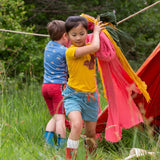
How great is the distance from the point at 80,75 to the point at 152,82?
3.28 ft

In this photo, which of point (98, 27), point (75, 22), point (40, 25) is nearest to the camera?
point (75, 22)

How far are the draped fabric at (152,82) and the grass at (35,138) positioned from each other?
9.5 inches

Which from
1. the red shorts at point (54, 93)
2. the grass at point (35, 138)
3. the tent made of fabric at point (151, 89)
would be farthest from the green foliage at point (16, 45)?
the tent made of fabric at point (151, 89)

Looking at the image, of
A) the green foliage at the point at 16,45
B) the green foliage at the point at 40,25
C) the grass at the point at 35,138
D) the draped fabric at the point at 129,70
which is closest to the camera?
the grass at the point at 35,138

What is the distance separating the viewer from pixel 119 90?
3.40 metres

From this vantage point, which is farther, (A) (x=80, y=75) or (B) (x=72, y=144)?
(A) (x=80, y=75)

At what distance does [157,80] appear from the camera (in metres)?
3.69

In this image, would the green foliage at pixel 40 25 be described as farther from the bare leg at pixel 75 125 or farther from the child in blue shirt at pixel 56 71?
the bare leg at pixel 75 125

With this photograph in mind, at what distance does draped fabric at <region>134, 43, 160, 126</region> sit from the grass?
24 cm

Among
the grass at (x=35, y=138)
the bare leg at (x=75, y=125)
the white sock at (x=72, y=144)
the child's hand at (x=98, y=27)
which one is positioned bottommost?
the grass at (x=35, y=138)

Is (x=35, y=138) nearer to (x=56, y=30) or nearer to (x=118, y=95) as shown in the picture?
(x=118, y=95)

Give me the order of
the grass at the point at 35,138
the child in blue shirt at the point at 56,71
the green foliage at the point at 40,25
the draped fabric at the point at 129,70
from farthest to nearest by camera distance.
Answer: the green foliage at the point at 40,25, the child in blue shirt at the point at 56,71, the draped fabric at the point at 129,70, the grass at the point at 35,138

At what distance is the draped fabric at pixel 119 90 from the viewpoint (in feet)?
10.8

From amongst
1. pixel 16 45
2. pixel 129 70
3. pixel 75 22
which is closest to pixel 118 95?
pixel 129 70
